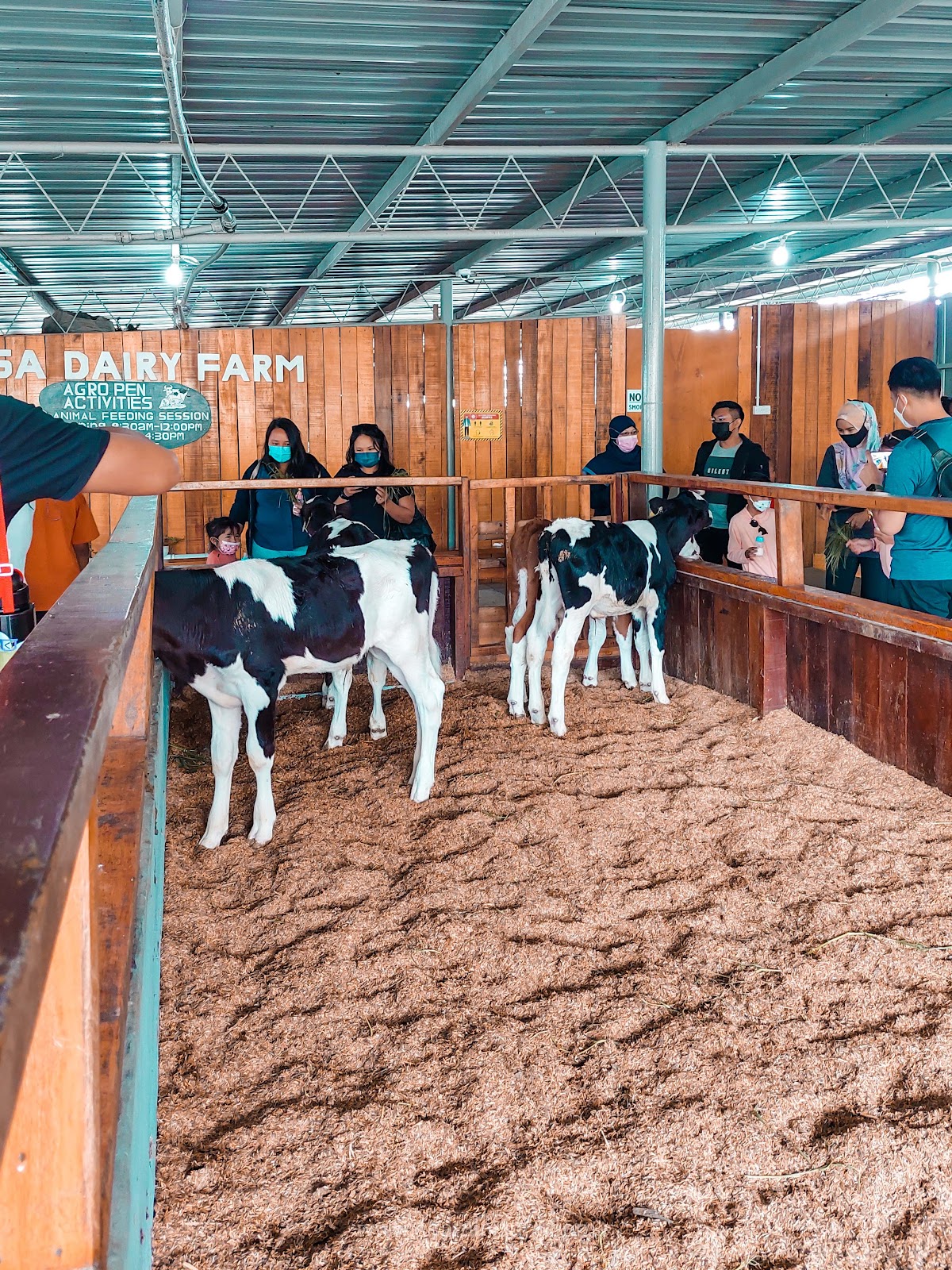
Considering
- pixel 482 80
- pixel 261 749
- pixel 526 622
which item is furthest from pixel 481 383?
pixel 261 749

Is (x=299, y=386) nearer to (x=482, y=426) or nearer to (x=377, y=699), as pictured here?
(x=482, y=426)

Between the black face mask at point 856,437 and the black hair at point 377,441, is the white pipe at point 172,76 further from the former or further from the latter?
the black face mask at point 856,437

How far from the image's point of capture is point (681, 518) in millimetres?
7559

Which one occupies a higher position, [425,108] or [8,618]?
[425,108]

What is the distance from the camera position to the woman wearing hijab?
29.0ft

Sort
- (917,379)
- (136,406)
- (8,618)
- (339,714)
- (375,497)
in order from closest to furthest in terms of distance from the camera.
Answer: (8,618) < (917,379) < (339,714) < (375,497) < (136,406)

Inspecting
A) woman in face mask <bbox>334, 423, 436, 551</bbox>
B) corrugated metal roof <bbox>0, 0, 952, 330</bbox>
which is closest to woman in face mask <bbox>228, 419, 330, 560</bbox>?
woman in face mask <bbox>334, 423, 436, 551</bbox>

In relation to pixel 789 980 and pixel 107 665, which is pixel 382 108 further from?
pixel 107 665

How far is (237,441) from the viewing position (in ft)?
41.1

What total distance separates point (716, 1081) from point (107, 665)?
2389mm

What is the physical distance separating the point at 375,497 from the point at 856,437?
3246mm

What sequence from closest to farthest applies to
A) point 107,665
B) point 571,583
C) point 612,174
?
point 107,665
point 571,583
point 612,174

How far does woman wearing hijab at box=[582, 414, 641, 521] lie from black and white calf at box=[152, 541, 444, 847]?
3.14 metres

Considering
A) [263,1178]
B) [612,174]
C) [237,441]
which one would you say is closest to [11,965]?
[263,1178]
